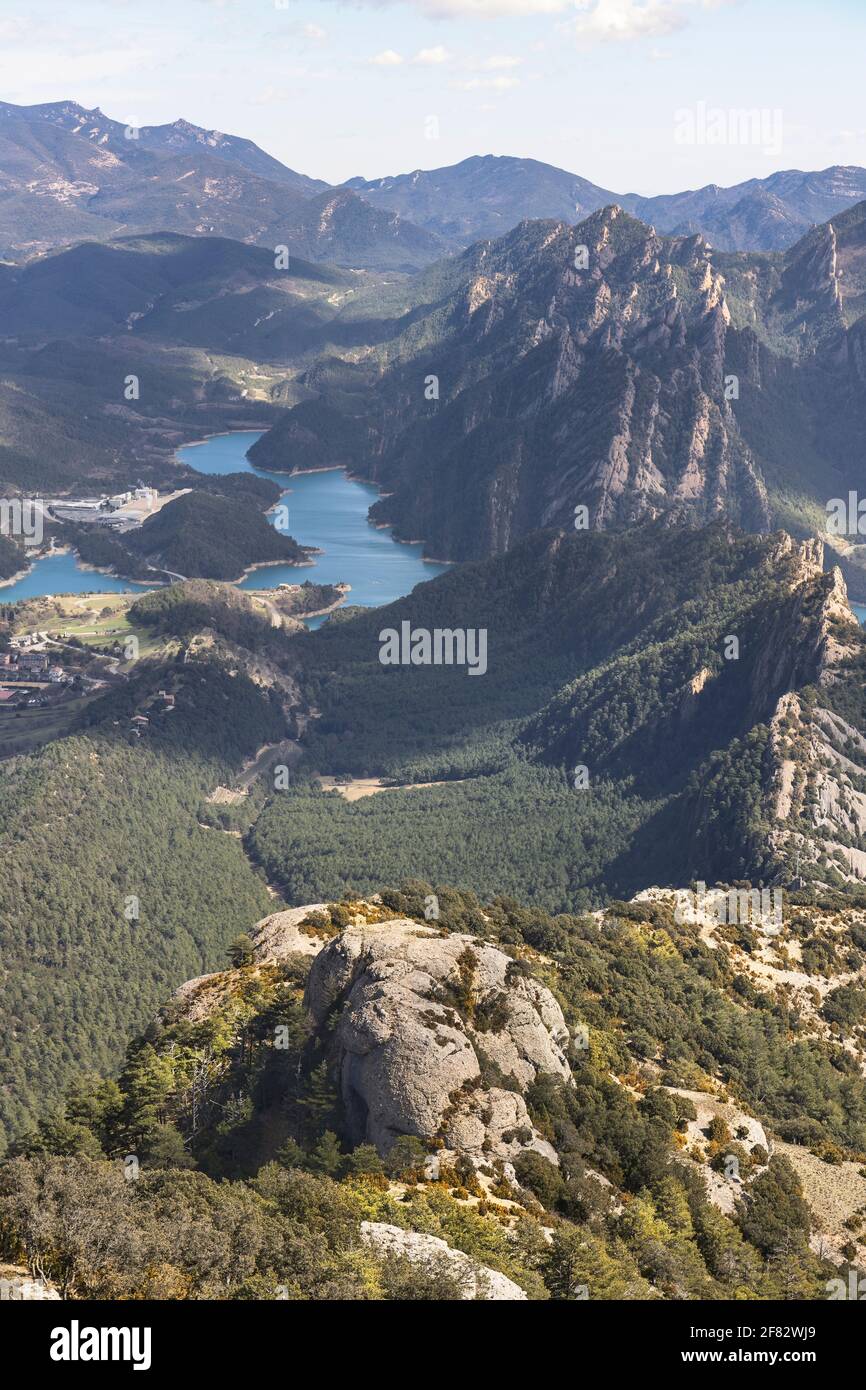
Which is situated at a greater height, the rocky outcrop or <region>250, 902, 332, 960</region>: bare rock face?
the rocky outcrop

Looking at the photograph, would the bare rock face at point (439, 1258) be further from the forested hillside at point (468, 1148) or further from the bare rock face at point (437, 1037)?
the bare rock face at point (437, 1037)

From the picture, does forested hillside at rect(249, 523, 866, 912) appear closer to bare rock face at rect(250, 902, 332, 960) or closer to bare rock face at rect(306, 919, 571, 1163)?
bare rock face at rect(250, 902, 332, 960)

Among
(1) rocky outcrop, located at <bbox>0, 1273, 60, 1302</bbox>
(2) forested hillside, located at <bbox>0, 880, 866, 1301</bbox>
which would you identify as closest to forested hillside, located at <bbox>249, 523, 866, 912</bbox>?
(2) forested hillside, located at <bbox>0, 880, 866, 1301</bbox>

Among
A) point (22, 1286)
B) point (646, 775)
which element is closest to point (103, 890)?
point (646, 775)

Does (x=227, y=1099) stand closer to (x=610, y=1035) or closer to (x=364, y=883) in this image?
(x=610, y=1035)

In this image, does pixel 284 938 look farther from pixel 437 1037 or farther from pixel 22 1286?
pixel 22 1286

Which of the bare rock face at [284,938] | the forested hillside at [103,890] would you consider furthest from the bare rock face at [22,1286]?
the forested hillside at [103,890]

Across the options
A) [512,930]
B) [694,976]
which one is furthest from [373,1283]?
[694,976]
